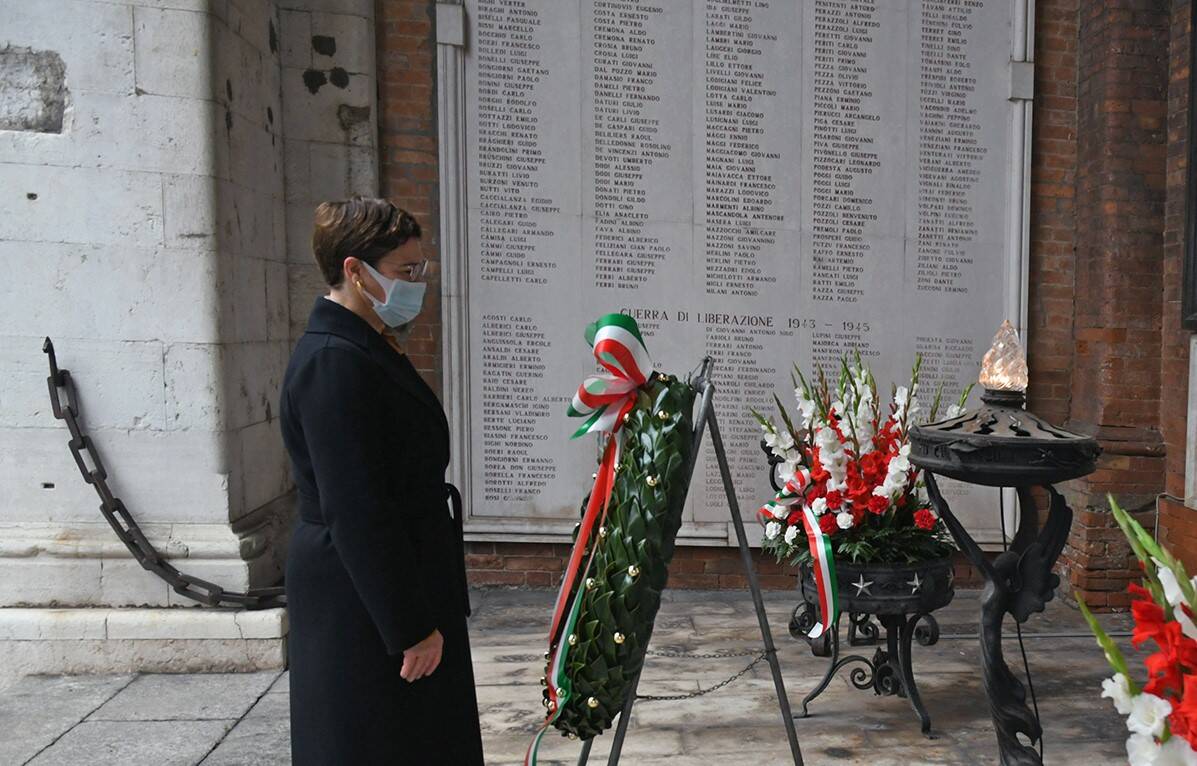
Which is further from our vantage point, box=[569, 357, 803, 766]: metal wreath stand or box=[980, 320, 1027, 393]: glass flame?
box=[980, 320, 1027, 393]: glass flame

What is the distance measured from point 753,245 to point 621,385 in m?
2.87

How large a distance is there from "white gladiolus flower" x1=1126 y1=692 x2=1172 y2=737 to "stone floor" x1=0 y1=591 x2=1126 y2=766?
7.23ft

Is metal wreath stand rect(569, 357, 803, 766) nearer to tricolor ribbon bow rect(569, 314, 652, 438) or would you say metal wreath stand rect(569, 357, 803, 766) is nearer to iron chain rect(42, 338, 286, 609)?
tricolor ribbon bow rect(569, 314, 652, 438)

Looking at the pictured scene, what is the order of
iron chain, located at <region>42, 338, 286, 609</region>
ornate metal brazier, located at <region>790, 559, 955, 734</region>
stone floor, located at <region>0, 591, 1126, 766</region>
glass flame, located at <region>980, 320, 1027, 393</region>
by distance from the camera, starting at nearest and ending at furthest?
1. glass flame, located at <region>980, 320, 1027, 393</region>
2. stone floor, located at <region>0, 591, 1126, 766</region>
3. ornate metal brazier, located at <region>790, 559, 955, 734</region>
4. iron chain, located at <region>42, 338, 286, 609</region>

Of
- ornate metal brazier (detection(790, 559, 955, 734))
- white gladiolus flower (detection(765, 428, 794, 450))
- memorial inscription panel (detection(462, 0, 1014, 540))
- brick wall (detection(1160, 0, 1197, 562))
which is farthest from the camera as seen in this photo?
memorial inscription panel (detection(462, 0, 1014, 540))

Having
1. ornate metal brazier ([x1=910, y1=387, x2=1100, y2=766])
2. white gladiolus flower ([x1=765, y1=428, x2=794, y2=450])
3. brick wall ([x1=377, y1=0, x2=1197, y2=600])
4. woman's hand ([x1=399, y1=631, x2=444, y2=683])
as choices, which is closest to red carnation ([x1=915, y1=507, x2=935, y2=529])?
ornate metal brazier ([x1=910, y1=387, x2=1100, y2=766])

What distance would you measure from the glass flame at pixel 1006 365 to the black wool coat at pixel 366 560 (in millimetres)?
1798

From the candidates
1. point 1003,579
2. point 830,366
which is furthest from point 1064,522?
point 830,366

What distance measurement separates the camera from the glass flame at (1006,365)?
2.78m

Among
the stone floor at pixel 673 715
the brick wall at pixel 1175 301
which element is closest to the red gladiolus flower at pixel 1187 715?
the stone floor at pixel 673 715

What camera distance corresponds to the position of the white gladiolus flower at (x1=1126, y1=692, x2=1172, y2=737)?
0.97 metres

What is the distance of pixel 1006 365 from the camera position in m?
2.79

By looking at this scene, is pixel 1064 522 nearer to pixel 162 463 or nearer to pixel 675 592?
pixel 675 592

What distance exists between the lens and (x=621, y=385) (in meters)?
2.46
